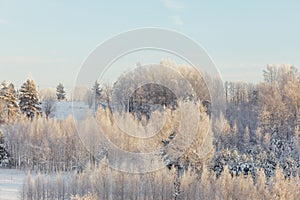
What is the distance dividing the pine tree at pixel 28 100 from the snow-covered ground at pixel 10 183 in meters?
5.52

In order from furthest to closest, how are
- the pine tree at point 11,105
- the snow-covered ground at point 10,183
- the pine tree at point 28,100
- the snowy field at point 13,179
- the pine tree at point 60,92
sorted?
the pine tree at point 60,92
the pine tree at point 28,100
the pine tree at point 11,105
the snowy field at point 13,179
the snow-covered ground at point 10,183

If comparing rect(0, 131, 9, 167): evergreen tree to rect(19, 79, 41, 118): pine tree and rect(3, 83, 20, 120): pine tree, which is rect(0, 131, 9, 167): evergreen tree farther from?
rect(19, 79, 41, 118): pine tree

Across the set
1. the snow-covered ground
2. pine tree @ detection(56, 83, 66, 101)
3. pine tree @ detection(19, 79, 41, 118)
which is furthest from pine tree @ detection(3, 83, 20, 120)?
pine tree @ detection(56, 83, 66, 101)

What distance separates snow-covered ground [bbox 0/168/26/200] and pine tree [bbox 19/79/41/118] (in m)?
5.52

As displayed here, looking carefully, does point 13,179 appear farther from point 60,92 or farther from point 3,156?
point 60,92

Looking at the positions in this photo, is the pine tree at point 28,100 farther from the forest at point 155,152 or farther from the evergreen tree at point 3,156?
the forest at point 155,152

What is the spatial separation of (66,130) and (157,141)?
279 inches

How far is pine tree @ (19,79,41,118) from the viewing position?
22609mm

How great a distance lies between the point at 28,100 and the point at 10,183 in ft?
29.4

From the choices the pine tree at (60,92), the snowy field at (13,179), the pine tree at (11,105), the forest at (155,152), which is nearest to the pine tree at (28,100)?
the pine tree at (11,105)

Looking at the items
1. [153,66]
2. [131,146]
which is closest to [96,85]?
[153,66]

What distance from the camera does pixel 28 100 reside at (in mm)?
22969

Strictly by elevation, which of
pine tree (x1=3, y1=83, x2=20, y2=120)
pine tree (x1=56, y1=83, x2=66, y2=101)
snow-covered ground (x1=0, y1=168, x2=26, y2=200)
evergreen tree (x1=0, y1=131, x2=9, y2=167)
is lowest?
snow-covered ground (x1=0, y1=168, x2=26, y2=200)

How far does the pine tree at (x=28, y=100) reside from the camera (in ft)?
74.2
